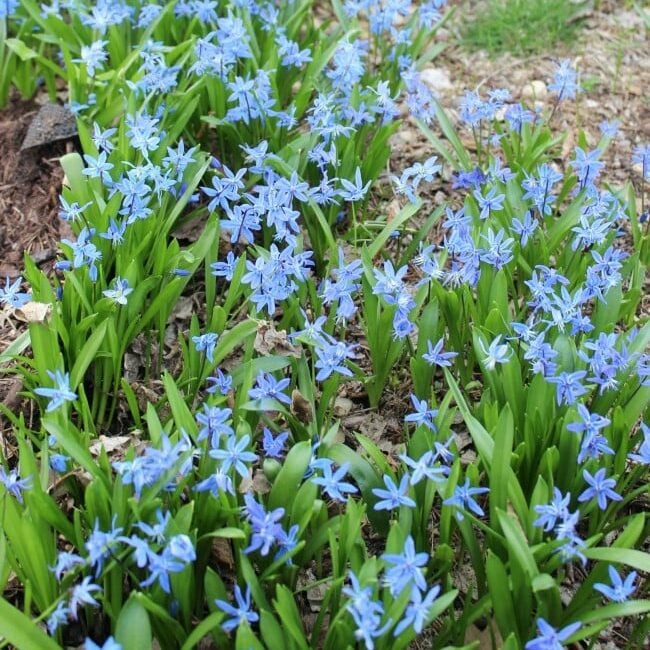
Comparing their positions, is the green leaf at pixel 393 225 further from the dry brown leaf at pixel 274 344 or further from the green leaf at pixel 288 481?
the green leaf at pixel 288 481

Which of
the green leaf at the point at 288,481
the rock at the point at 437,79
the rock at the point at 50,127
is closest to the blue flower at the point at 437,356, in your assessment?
the green leaf at the point at 288,481

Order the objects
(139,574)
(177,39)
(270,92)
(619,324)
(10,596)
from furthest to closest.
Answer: (177,39), (270,92), (619,324), (10,596), (139,574)

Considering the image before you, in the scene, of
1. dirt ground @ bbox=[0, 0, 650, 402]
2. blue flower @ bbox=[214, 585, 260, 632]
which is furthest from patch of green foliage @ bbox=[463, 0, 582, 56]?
blue flower @ bbox=[214, 585, 260, 632]

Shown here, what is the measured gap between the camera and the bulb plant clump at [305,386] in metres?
2.17

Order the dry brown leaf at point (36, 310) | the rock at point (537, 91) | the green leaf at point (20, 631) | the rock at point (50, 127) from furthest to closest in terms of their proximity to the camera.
A: the rock at point (537, 91) < the rock at point (50, 127) < the dry brown leaf at point (36, 310) < the green leaf at point (20, 631)

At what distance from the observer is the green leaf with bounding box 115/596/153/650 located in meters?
2.08

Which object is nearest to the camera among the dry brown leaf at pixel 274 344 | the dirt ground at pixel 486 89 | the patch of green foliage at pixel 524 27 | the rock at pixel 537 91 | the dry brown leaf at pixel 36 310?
the dry brown leaf at pixel 36 310

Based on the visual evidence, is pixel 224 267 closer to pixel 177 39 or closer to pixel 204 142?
pixel 204 142

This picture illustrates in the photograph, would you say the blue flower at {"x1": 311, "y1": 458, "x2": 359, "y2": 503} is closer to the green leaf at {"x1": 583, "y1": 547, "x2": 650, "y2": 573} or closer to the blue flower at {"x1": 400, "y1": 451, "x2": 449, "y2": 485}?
the blue flower at {"x1": 400, "y1": 451, "x2": 449, "y2": 485}

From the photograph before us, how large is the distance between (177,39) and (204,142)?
552 millimetres

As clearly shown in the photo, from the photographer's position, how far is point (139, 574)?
89.4 inches

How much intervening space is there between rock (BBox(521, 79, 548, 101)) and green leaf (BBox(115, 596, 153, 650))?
139 inches

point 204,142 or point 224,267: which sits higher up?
point 204,142

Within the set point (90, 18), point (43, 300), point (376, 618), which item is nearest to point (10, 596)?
point (43, 300)
